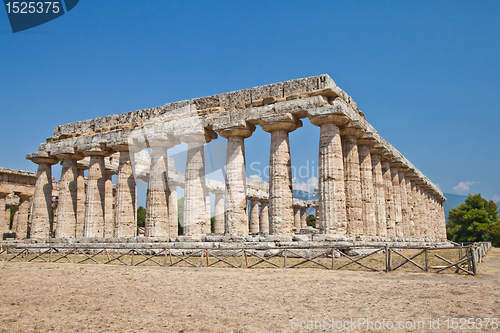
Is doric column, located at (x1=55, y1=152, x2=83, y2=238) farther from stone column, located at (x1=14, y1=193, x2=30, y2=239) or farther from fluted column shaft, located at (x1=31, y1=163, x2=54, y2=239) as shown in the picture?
stone column, located at (x1=14, y1=193, x2=30, y2=239)

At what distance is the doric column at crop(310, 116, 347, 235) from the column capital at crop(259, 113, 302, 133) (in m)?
1.07

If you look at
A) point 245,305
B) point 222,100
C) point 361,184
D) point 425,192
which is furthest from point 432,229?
point 245,305

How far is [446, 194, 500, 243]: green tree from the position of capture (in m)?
53.7

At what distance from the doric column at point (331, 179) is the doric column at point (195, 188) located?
731 cm

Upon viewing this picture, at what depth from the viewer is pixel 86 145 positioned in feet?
93.8

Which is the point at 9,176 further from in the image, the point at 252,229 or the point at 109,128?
the point at 252,229

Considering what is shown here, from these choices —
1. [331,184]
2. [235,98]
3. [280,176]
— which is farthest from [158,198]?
[331,184]

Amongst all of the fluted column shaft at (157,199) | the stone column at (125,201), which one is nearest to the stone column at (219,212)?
the stone column at (125,201)

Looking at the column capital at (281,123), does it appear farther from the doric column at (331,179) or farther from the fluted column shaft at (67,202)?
the fluted column shaft at (67,202)

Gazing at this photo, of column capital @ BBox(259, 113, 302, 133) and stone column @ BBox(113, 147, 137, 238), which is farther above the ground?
column capital @ BBox(259, 113, 302, 133)

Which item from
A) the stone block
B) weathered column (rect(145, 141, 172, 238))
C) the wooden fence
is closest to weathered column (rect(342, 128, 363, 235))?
the wooden fence

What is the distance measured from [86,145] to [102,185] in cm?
309

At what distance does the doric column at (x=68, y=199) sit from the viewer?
29.2 metres

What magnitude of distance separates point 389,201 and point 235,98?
14.8m
